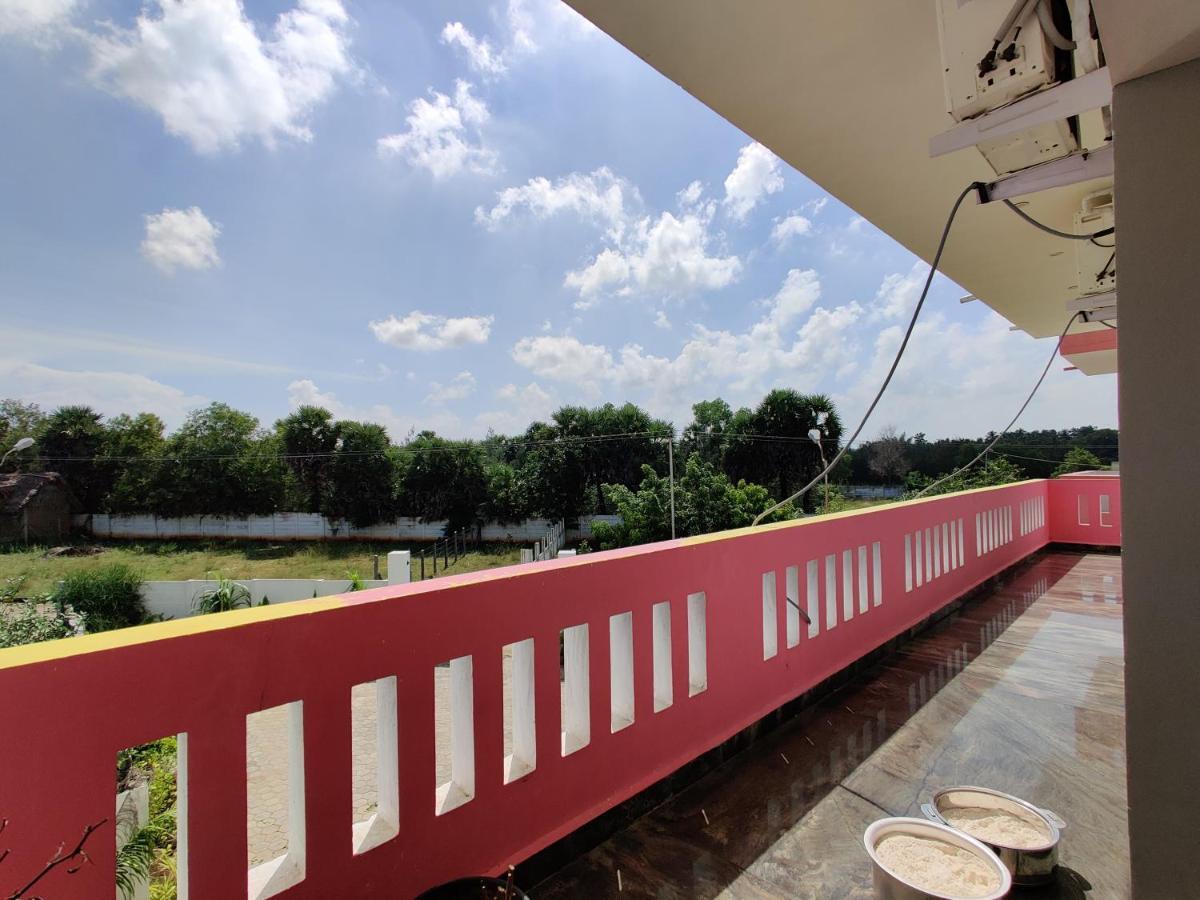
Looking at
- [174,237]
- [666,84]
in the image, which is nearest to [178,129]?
[174,237]

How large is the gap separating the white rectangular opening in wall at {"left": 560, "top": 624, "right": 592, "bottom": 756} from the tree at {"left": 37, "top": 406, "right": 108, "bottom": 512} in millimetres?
41316

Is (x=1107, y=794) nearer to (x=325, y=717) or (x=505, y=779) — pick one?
(x=505, y=779)

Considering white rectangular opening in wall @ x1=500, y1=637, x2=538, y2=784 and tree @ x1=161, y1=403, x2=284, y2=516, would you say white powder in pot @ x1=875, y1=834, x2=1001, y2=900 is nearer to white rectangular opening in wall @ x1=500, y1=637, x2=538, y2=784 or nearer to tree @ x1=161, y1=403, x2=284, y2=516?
white rectangular opening in wall @ x1=500, y1=637, x2=538, y2=784

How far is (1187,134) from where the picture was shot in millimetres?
614

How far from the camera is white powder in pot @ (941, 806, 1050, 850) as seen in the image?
1.17 meters

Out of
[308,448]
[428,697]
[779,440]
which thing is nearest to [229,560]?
[308,448]

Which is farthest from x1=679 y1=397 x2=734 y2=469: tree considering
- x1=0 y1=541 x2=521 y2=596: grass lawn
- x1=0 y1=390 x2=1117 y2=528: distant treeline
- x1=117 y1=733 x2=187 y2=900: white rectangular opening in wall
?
x1=117 y1=733 x2=187 y2=900: white rectangular opening in wall

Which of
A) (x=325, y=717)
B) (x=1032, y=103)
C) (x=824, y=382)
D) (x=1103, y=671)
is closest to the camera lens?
(x=325, y=717)

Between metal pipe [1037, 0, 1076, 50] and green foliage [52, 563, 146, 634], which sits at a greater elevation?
metal pipe [1037, 0, 1076, 50]

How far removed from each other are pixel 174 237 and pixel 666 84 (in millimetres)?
56384

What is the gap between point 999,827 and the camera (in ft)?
4.02

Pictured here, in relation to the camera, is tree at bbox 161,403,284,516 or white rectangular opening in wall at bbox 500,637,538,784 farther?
tree at bbox 161,403,284,516

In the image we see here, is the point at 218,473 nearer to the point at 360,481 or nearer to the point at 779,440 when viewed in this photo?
the point at 360,481

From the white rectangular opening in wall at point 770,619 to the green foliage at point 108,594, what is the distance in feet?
98.5
